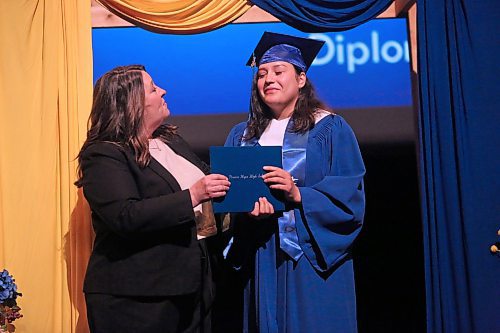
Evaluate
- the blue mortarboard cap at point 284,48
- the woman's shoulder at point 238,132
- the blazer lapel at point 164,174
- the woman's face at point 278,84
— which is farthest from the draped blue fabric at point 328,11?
the blazer lapel at point 164,174

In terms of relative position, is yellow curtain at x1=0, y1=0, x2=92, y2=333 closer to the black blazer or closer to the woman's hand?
the black blazer

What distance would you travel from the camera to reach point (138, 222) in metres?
2.13

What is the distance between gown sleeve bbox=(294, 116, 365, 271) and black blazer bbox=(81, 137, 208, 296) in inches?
18.7

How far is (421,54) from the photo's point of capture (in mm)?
2949

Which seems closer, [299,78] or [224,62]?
[299,78]

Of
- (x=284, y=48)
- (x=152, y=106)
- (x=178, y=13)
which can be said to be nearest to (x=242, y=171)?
(x=152, y=106)

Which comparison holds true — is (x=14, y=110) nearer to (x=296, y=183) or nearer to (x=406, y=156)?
(x=296, y=183)

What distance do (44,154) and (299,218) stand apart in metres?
1.29

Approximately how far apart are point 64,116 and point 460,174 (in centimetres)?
190

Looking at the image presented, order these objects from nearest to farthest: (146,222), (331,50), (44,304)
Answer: (146,222) < (44,304) < (331,50)

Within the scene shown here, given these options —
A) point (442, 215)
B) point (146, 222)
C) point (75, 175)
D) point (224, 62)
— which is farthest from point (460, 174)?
point (75, 175)

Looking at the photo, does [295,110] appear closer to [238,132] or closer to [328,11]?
[238,132]

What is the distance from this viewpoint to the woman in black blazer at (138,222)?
7.15 ft

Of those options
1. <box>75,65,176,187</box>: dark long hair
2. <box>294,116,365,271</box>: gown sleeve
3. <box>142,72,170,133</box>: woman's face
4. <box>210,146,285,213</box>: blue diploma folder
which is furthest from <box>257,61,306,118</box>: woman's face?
<box>75,65,176,187</box>: dark long hair
